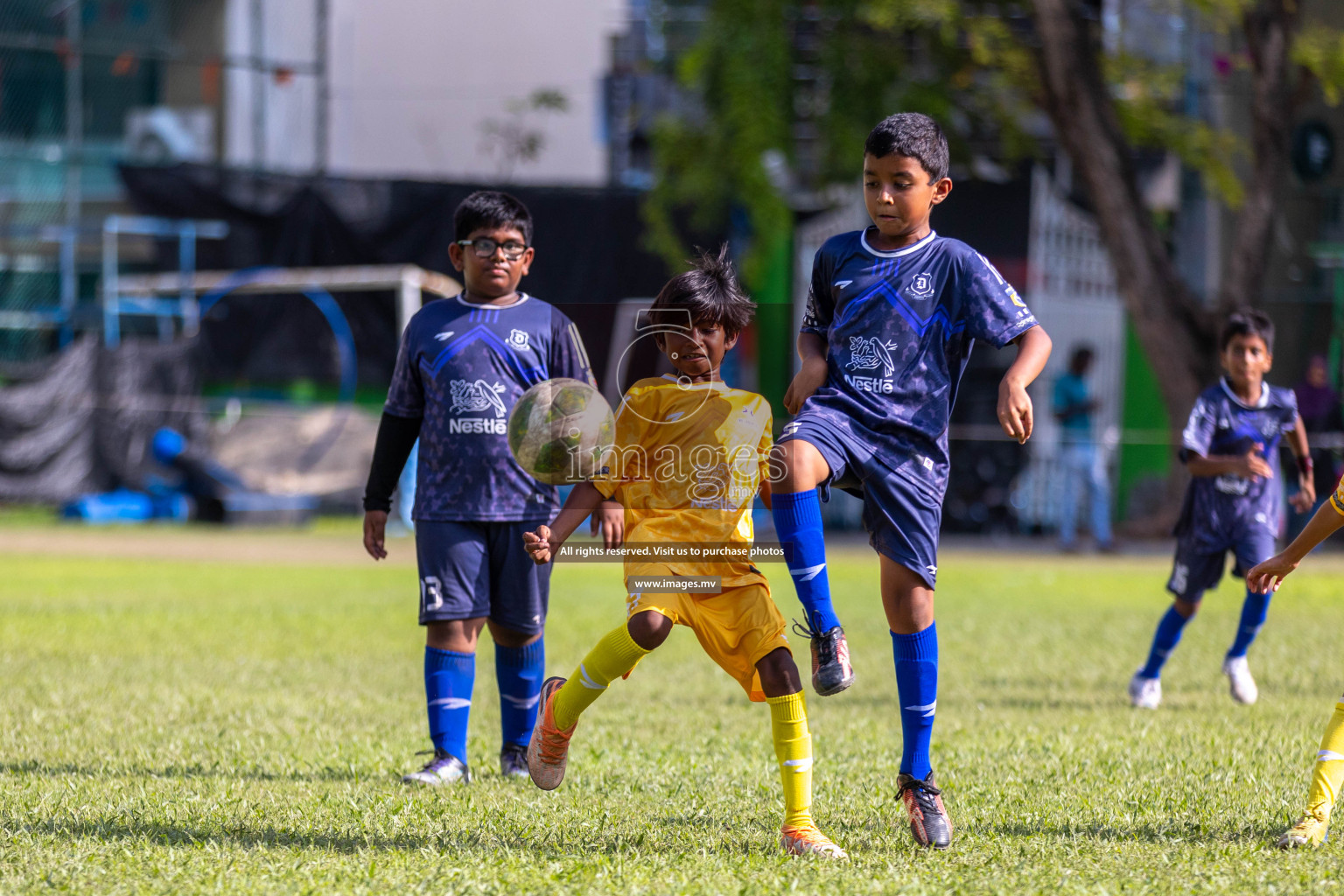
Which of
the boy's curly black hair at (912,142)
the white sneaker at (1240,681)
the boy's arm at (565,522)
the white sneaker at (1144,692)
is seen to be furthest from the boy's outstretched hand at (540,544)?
the white sneaker at (1240,681)

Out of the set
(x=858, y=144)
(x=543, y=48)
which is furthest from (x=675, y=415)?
(x=543, y=48)

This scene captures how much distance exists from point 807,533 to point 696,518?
343 mm

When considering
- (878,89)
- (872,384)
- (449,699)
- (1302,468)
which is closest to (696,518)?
(872,384)

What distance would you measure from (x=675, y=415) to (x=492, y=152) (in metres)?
21.4

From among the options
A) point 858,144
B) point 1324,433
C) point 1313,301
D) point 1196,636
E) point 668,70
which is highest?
point 668,70

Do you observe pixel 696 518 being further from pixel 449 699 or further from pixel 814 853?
pixel 449 699

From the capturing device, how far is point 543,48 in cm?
2859

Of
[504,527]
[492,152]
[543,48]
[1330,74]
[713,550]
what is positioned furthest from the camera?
[543,48]

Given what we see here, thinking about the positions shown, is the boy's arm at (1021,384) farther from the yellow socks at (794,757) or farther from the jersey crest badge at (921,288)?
the yellow socks at (794,757)

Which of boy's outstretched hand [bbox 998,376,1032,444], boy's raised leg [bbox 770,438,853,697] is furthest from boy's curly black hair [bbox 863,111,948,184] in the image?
boy's raised leg [bbox 770,438,853,697]

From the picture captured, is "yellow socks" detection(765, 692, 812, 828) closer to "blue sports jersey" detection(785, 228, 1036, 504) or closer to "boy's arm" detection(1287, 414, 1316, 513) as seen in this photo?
"blue sports jersey" detection(785, 228, 1036, 504)

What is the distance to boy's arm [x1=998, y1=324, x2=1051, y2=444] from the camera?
12.1 ft

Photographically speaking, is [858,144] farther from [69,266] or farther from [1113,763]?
[1113,763]

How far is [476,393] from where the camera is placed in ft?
16.0
